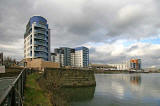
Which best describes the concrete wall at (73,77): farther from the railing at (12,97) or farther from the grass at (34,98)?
the railing at (12,97)

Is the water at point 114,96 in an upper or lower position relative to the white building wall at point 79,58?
lower

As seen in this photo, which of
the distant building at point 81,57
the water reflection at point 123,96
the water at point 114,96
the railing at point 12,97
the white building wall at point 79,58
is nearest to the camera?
the railing at point 12,97

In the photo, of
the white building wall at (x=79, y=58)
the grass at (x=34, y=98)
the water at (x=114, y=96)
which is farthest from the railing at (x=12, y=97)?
the white building wall at (x=79, y=58)

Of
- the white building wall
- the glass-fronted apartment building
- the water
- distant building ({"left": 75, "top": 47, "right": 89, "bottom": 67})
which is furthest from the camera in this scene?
the white building wall

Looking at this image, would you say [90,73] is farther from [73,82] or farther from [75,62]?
[75,62]

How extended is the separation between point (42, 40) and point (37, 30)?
6078 mm

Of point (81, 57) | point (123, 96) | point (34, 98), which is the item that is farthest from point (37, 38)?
point (81, 57)

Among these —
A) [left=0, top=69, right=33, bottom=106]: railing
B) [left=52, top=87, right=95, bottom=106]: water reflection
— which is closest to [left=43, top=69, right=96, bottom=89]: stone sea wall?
[left=52, top=87, right=95, bottom=106]: water reflection

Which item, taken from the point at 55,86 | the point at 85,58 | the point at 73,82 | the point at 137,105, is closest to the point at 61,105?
the point at 55,86

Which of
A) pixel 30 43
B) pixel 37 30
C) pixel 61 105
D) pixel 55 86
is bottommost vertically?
pixel 61 105

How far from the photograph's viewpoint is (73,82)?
162 feet

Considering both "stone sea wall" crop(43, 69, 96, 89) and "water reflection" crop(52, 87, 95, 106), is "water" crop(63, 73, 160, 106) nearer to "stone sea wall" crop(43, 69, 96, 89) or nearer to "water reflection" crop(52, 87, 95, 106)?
"water reflection" crop(52, 87, 95, 106)

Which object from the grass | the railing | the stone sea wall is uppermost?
the railing

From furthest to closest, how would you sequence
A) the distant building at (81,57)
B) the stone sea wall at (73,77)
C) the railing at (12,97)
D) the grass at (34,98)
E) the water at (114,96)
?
the distant building at (81,57)
the stone sea wall at (73,77)
the water at (114,96)
the grass at (34,98)
the railing at (12,97)
